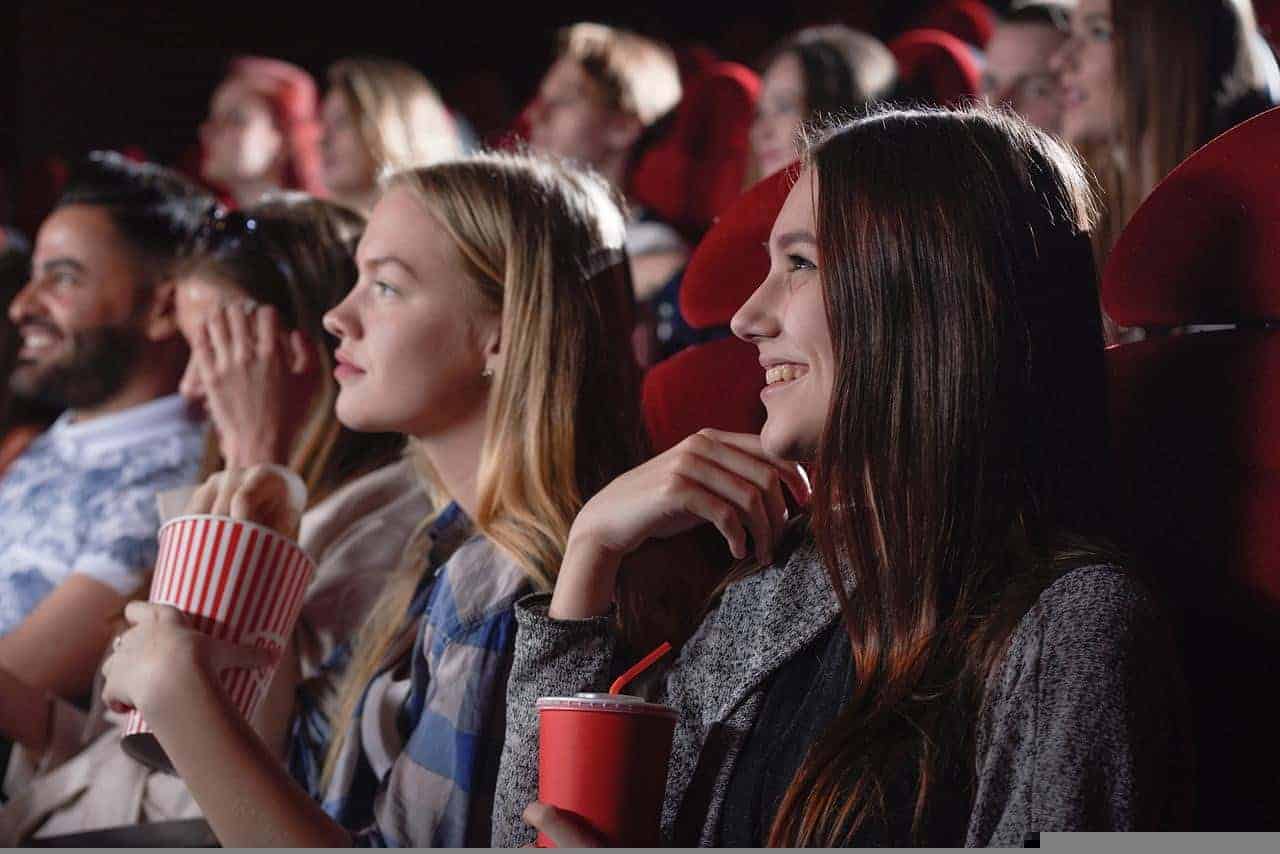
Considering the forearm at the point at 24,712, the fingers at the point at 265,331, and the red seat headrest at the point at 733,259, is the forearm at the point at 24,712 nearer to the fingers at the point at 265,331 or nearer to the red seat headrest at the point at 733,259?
the fingers at the point at 265,331

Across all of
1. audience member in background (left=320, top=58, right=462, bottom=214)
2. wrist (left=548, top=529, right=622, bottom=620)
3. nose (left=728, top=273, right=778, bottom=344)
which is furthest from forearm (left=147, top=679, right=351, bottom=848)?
audience member in background (left=320, top=58, right=462, bottom=214)

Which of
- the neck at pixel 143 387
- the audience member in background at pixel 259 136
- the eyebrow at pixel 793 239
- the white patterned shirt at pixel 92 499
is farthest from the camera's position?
the audience member in background at pixel 259 136

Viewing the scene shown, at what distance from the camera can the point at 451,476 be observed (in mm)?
1267

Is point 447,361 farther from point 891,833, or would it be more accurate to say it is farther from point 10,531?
point 10,531

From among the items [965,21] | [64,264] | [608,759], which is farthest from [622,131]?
[608,759]

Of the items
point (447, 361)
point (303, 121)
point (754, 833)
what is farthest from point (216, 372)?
point (303, 121)

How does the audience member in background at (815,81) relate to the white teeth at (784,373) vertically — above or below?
above

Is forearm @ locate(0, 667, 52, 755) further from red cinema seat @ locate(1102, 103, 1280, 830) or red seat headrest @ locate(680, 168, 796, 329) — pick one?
red cinema seat @ locate(1102, 103, 1280, 830)

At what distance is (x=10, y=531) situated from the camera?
1.76 metres

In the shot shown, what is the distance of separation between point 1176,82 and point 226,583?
101cm

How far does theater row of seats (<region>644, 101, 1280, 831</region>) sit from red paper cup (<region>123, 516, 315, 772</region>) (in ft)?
2.00

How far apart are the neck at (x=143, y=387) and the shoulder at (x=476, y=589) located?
84 centimetres

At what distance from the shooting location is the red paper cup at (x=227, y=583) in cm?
107

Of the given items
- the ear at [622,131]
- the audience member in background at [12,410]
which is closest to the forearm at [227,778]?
the audience member in background at [12,410]
